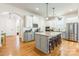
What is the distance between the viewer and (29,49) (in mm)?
2154

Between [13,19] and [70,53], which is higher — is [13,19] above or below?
above

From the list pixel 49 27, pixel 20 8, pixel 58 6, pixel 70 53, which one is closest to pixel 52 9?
pixel 58 6

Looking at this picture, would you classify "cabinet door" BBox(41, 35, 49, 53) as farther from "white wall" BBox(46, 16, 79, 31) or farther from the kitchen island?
"white wall" BBox(46, 16, 79, 31)

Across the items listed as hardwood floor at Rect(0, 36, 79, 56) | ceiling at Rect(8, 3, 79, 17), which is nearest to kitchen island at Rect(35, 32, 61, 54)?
hardwood floor at Rect(0, 36, 79, 56)

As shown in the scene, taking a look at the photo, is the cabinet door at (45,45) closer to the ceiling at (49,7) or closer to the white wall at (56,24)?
the white wall at (56,24)

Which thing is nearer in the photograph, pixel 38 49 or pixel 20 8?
pixel 20 8

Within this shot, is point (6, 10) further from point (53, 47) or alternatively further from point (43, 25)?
point (53, 47)

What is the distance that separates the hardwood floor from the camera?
2053mm

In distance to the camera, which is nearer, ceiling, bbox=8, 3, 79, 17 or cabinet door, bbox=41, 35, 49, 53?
ceiling, bbox=8, 3, 79, 17

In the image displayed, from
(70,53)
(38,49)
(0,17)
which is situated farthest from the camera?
(38,49)

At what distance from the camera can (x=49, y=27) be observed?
83.9 inches

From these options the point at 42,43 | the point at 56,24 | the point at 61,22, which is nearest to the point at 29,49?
the point at 42,43

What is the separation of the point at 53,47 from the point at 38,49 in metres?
0.38

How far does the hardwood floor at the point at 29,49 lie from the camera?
2.05 metres
